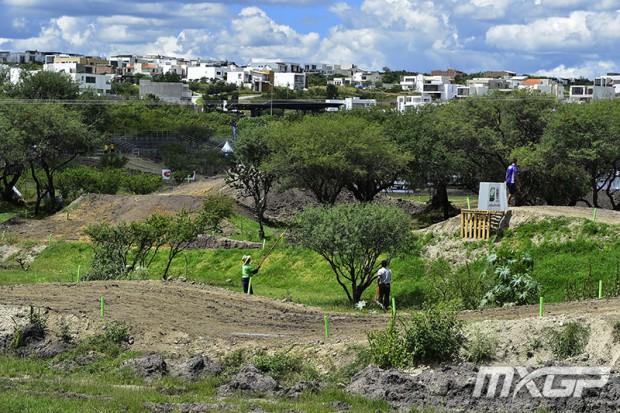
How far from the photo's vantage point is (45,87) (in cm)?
9544

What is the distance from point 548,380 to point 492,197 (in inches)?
735

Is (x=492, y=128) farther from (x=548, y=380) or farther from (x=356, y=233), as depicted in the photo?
(x=548, y=380)

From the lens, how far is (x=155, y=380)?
70.6 feet

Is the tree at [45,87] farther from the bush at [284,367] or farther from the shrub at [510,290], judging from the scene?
the bush at [284,367]

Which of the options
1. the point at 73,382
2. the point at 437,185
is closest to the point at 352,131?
the point at 437,185

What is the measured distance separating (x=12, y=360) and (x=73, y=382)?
2.83 metres

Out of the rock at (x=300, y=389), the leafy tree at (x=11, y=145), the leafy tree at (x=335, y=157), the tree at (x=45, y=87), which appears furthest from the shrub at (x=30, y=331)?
the tree at (x=45, y=87)

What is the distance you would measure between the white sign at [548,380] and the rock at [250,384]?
4.20m

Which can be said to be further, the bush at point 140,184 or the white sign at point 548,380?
the bush at point 140,184

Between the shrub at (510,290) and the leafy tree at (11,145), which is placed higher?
the leafy tree at (11,145)

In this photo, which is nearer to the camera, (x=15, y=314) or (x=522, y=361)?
(x=522, y=361)

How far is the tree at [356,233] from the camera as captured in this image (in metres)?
31.3

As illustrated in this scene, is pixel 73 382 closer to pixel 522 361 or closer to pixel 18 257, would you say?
pixel 522 361

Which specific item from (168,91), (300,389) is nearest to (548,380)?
(300,389)
